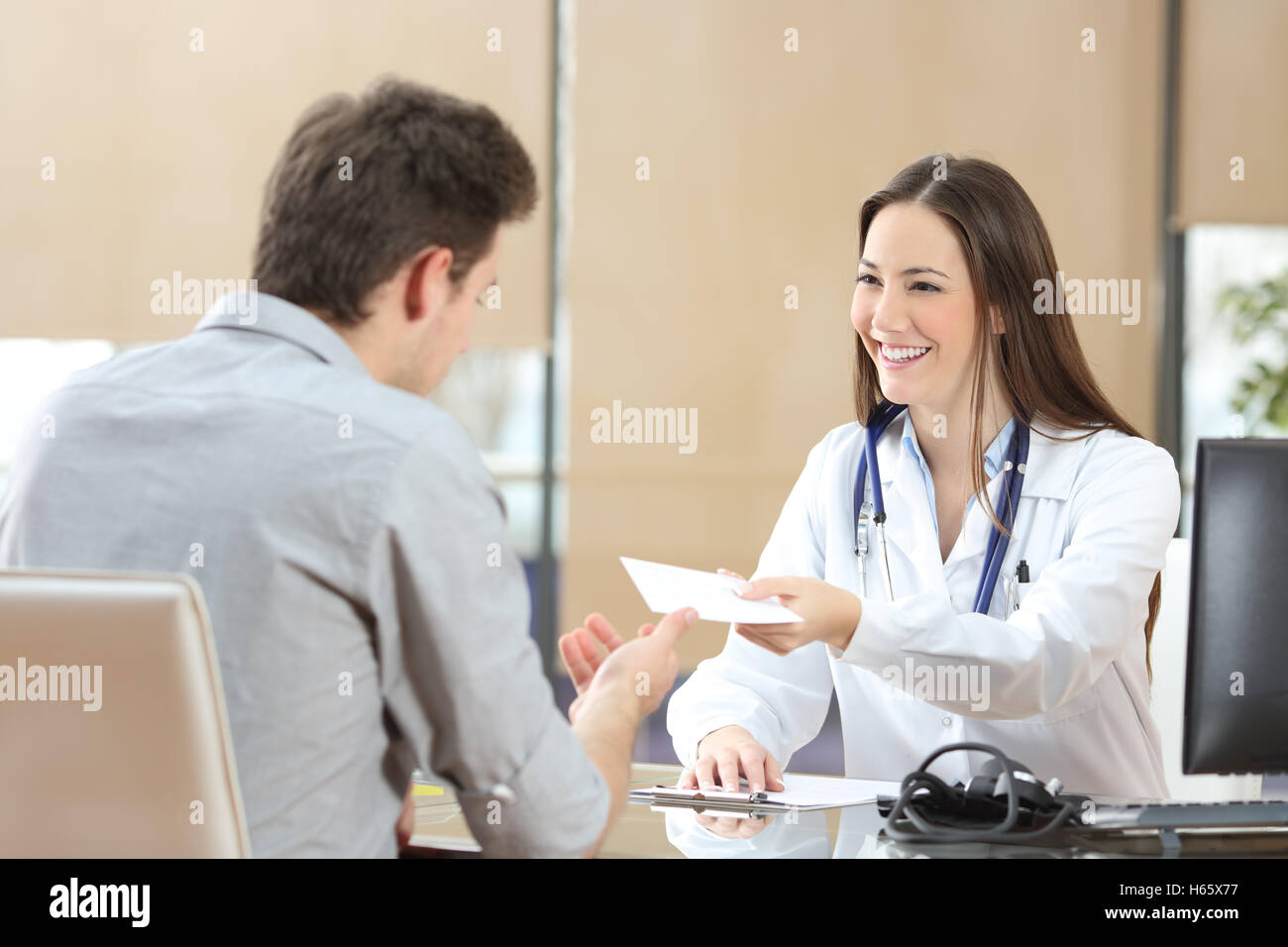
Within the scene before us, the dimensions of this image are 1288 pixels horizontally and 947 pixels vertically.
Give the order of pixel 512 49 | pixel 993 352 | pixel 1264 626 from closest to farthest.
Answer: pixel 1264 626 < pixel 993 352 < pixel 512 49

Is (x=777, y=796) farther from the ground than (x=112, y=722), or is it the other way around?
(x=112, y=722)

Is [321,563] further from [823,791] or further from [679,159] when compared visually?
[679,159]

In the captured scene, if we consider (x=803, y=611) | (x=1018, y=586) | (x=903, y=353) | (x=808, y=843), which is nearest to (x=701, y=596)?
(x=803, y=611)

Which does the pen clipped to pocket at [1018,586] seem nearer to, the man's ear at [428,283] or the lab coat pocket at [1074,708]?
the lab coat pocket at [1074,708]

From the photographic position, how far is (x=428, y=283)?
135 cm

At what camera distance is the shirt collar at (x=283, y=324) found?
1.28 metres

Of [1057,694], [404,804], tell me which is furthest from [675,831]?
[1057,694]

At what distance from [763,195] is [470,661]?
3.98 m

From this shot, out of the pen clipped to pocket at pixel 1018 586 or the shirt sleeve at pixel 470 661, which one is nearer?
the shirt sleeve at pixel 470 661

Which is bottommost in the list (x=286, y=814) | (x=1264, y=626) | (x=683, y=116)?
(x=286, y=814)

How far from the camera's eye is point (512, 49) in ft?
15.9

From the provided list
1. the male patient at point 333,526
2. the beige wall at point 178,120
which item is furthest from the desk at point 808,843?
the beige wall at point 178,120
